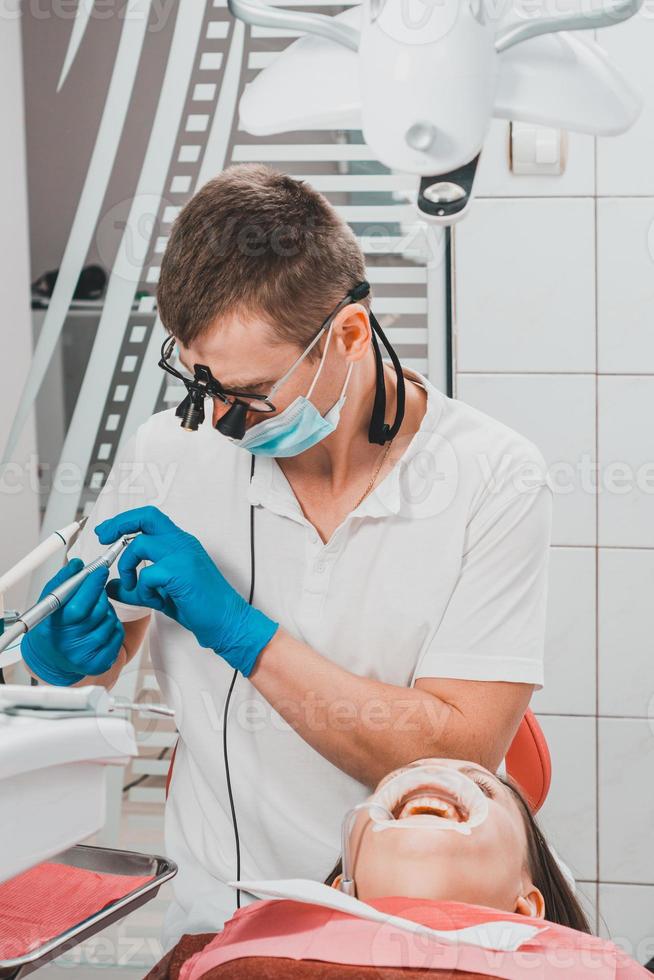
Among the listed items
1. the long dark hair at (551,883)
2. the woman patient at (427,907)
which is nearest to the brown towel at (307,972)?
the woman patient at (427,907)

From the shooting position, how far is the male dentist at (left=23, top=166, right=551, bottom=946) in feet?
3.85

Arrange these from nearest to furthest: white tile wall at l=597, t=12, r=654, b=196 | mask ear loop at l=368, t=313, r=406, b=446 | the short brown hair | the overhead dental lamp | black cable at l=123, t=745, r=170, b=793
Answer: the overhead dental lamp < the short brown hair < mask ear loop at l=368, t=313, r=406, b=446 < white tile wall at l=597, t=12, r=654, b=196 < black cable at l=123, t=745, r=170, b=793

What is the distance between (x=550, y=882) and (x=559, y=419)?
1180 millimetres

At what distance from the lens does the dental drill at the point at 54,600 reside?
3.28 ft

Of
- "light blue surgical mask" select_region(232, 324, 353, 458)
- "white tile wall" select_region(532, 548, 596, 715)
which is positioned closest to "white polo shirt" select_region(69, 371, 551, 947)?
"light blue surgical mask" select_region(232, 324, 353, 458)

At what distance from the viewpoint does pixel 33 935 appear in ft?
3.08

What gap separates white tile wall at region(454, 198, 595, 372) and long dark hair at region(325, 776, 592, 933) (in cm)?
118

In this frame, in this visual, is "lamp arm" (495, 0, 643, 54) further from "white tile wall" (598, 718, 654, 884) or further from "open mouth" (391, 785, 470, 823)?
"white tile wall" (598, 718, 654, 884)

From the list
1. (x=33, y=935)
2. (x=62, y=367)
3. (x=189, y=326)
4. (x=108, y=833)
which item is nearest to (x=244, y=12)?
(x=189, y=326)

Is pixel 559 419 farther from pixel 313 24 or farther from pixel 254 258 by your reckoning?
pixel 313 24

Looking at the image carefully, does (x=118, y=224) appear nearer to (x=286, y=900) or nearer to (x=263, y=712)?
(x=263, y=712)

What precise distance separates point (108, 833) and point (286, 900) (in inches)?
54.2

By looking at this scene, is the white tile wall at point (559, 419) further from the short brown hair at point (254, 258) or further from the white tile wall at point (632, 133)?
the short brown hair at point (254, 258)

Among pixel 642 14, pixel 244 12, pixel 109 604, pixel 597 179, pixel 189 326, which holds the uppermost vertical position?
pixel 642 14
